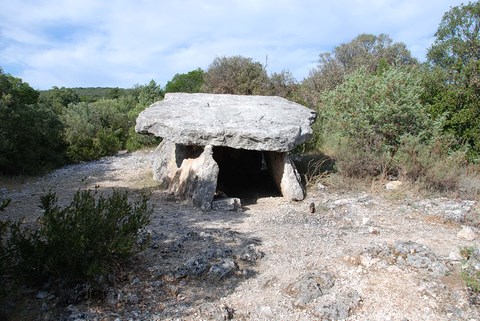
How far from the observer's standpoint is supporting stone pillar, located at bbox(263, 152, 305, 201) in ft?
25.4

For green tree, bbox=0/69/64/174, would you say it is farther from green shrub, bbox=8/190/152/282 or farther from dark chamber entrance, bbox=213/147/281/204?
green shrub, bbox=8/190/152/282

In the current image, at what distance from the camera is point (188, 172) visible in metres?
7.92

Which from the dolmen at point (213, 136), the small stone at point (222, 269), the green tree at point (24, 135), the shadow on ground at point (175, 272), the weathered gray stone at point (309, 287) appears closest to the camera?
the shadow on ground at point (175, 272)

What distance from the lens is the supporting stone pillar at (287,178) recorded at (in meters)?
7.75

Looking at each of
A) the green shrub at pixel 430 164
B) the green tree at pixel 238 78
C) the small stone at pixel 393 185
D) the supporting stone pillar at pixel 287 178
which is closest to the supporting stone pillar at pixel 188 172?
the supporting stone pillar at pixel 287 178

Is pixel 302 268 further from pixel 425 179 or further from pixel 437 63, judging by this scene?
pixel 437 63

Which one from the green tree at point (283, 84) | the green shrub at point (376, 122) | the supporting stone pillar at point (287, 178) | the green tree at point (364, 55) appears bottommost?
the supporting stone pillar at point (287, 178)

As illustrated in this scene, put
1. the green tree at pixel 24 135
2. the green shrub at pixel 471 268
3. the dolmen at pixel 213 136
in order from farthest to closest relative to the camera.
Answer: the green tree at pixel 24 135, the dolmen at pixel 213 136, the green shrub at pixel 471 268

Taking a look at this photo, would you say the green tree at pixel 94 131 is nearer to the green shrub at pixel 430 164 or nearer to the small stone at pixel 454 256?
the green shrub at pixel 430 164

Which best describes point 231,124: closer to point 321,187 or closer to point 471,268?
point 321,187

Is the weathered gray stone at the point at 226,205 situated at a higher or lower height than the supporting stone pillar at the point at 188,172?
lower

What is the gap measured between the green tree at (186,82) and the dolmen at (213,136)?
9384mm

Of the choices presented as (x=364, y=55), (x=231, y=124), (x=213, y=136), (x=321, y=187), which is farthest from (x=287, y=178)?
(x=364, y=55)

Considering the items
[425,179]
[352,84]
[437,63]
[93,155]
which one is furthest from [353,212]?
[93,155]
